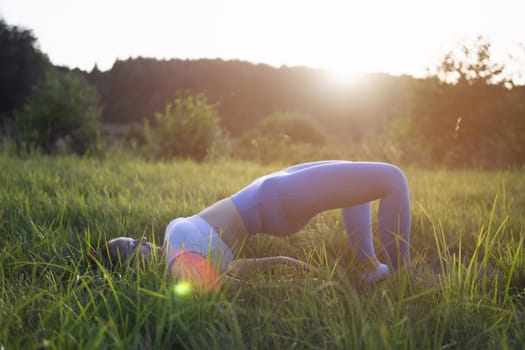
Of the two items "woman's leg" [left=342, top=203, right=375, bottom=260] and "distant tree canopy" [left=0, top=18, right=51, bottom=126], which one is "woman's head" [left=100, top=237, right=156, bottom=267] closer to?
"woman's leg" [left=342, top=203, right=375, bottom=260]

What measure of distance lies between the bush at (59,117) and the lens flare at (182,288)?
779cm

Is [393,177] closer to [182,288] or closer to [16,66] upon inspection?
[182,288]

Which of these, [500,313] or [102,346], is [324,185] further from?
[102,346]

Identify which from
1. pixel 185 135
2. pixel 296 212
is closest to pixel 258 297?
pixel 296 212

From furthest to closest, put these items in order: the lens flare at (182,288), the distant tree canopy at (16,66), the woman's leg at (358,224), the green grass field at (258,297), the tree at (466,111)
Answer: the distant tree canopy at (16,66), the tree at (466,111), the woman's leg at (358,224), the lens flare at (182,288), the green grass field at (258,297)

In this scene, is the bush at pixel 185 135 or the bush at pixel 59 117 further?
the bush at pixel 59 117

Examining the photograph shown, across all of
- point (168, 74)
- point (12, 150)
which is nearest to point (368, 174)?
point (12, 150)

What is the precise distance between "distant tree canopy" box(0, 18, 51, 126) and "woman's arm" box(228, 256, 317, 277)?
56.2 ft

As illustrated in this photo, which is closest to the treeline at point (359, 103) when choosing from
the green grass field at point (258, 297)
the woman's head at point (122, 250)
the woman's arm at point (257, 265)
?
the green grass field at point (258, 297)

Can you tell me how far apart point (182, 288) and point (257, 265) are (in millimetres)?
586

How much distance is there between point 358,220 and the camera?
2.39 metres

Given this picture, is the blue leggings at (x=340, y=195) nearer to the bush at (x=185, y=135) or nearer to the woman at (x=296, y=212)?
the woman at (x=296, y=212)

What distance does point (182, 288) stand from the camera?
1.46m

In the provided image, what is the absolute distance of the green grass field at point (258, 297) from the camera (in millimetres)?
1267
